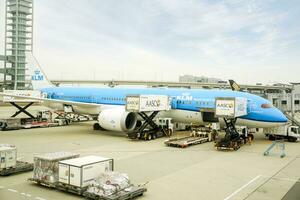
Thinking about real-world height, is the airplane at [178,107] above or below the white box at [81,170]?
above

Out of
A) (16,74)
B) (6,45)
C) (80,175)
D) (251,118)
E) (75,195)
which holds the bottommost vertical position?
(75,195)

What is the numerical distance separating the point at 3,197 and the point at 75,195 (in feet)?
7.61

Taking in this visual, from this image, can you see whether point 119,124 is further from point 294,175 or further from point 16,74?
point 16,74

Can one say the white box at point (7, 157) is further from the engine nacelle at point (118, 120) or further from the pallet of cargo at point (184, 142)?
the engine nacelle at point (118, 120)

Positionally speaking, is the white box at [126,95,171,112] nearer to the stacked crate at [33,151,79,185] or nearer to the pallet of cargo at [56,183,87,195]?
the stacked crate at [33,151,79,185]

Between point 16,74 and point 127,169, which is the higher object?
point 16,74

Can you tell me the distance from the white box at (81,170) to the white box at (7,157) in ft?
10.5

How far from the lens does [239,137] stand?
74.2 feet

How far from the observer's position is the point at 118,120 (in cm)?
2450

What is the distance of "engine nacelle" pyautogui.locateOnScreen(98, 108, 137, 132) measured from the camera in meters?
24.5

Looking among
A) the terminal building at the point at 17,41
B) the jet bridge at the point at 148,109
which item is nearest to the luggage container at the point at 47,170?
the jet bridge at the point at 148,109

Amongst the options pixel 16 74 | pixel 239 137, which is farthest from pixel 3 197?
pixel 16 74

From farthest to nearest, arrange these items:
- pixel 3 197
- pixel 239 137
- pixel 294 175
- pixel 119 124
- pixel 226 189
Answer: pixel 119 124 < pixel 239 137 < pixel 294 175 < pixel 226 189 < pixel 3 197

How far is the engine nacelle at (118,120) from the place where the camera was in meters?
24.5
